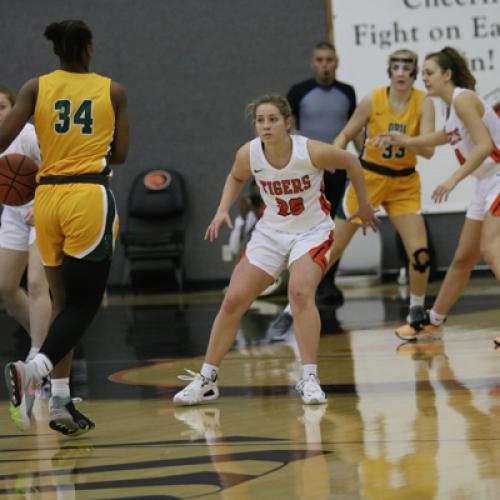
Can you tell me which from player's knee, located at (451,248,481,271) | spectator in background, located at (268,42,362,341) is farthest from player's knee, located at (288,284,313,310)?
spectator in background, located at (268,42,362,341)

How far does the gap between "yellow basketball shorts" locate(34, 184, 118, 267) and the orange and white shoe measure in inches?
120

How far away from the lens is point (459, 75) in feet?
24.3

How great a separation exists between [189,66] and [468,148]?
6995 mm

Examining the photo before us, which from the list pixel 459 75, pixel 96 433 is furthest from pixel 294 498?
pixel 459 75

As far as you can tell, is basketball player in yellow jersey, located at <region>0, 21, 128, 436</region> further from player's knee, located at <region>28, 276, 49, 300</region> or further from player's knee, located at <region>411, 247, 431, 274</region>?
player's knee, located at <region>411, 247, 431, 274</region>

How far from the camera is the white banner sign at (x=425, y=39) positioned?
518 inches

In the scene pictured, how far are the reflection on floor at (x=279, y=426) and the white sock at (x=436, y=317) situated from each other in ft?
0.47

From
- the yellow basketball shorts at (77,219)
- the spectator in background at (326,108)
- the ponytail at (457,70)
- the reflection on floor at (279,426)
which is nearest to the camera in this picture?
the reflection on floor at (279,426)

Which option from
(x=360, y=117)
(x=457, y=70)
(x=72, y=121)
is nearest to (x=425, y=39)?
(x=360, y=117)

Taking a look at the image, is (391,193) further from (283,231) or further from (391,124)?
(283,231)

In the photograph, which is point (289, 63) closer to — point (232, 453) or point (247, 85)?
point (247, 85)

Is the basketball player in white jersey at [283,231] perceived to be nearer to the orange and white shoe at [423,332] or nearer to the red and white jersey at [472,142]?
the red and white jersey at [472,142]

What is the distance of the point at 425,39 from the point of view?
13.3 m

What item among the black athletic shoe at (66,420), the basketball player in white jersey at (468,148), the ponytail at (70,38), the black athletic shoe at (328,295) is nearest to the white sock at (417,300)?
the basketball player in white jersey at (468,148)
